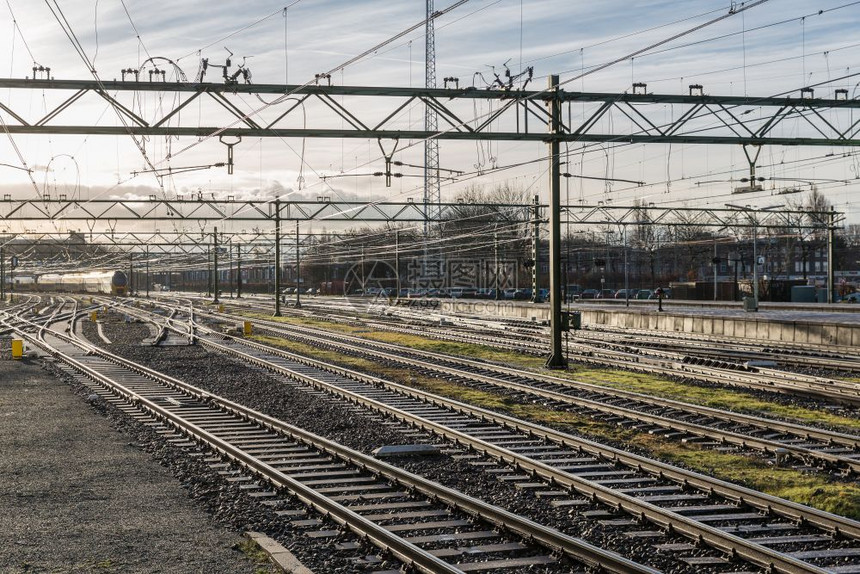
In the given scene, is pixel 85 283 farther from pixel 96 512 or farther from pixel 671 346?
pixel 96 512

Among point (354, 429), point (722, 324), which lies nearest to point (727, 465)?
point (354, 429)

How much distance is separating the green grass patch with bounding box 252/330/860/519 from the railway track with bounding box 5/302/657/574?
336 centimetres

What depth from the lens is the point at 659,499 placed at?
9758 millimetres

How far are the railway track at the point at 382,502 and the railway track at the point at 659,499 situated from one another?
106 centimetres

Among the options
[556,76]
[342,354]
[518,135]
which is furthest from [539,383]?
[342,354]

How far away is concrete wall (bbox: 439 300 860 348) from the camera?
30.6m

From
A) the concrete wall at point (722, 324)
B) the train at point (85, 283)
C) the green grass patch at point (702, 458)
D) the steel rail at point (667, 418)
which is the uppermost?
the train at point (85, 283)

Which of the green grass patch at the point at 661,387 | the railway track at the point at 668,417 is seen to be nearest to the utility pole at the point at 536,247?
the green grass patch at the point at 661,387

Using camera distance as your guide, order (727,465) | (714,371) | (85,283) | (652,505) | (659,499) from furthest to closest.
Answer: (85,283), (714,371), (727,465), (659,499), (652,505)

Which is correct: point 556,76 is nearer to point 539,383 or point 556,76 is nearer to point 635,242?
point 539,383

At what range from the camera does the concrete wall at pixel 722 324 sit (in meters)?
30.6

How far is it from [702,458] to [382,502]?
15.4 ft

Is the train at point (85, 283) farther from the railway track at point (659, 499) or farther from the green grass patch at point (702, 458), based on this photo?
the railway track at point (659, 499)

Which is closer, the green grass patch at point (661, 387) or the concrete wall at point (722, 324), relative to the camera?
the green grass patch at point (661, 387)
